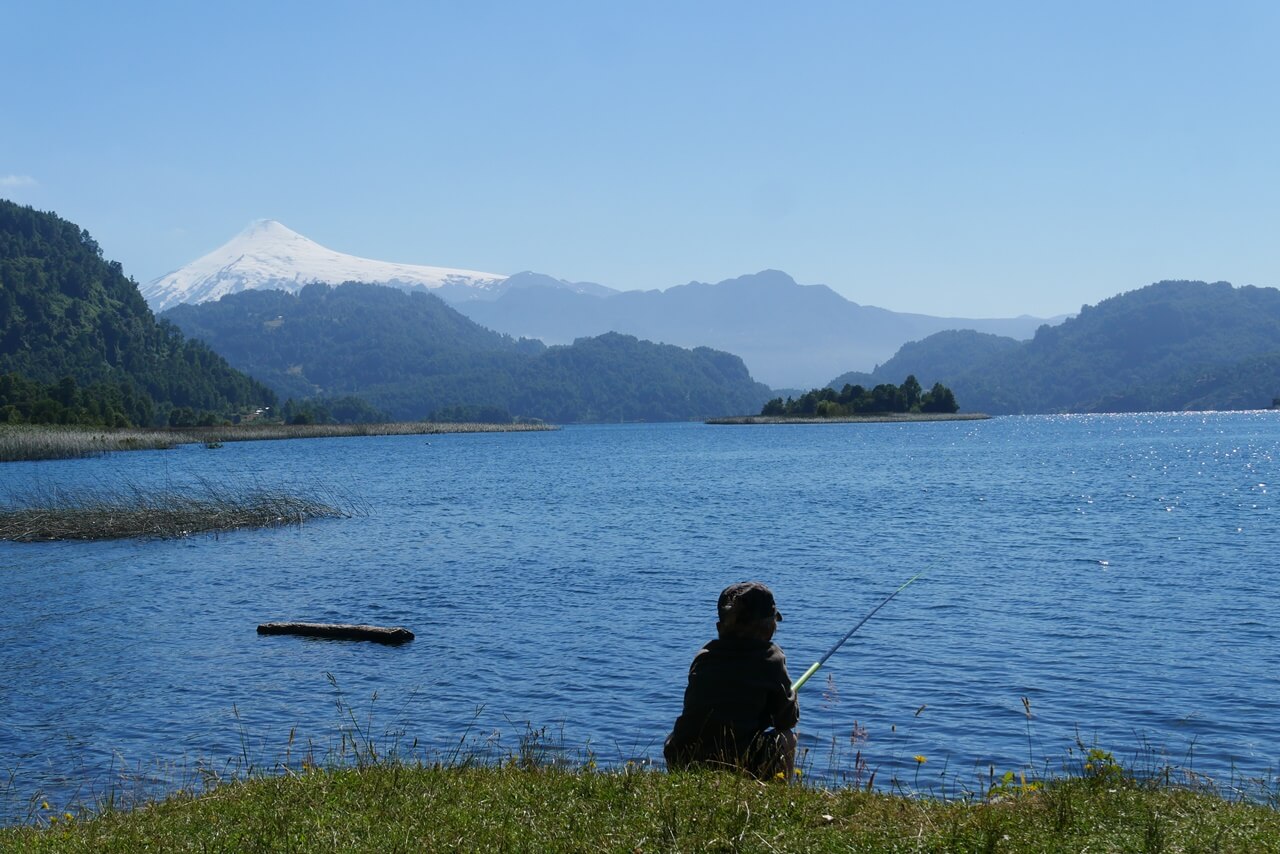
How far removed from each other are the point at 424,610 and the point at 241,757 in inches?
449

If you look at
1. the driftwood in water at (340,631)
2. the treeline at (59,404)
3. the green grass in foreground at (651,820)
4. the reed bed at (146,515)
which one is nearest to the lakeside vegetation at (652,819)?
the green grass in foreground at (651,820)

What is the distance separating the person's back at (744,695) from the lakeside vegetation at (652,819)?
1.72 ft

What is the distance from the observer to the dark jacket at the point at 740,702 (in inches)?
351

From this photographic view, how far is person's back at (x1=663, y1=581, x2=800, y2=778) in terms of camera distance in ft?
29.0

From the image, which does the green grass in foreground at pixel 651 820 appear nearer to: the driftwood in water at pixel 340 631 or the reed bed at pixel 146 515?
the driftwood in water at pixel 340 631

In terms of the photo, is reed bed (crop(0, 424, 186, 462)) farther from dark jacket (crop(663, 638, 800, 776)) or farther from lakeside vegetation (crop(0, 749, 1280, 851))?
dark jacket (crop(663, 638, 800, 776))

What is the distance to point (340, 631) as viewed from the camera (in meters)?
21.8

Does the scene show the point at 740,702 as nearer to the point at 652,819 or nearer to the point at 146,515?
the point at 652,819

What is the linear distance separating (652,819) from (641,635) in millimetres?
14128

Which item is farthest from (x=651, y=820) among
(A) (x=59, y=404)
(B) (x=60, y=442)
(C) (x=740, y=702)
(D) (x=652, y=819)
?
(A) (x=59, y=404)

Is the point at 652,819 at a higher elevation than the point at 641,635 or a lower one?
higher

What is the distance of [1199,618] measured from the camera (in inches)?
872

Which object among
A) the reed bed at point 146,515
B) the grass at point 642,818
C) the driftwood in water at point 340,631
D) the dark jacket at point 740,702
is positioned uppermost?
the dark jacket at point 740,702

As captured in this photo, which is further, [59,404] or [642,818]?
[59,404]
